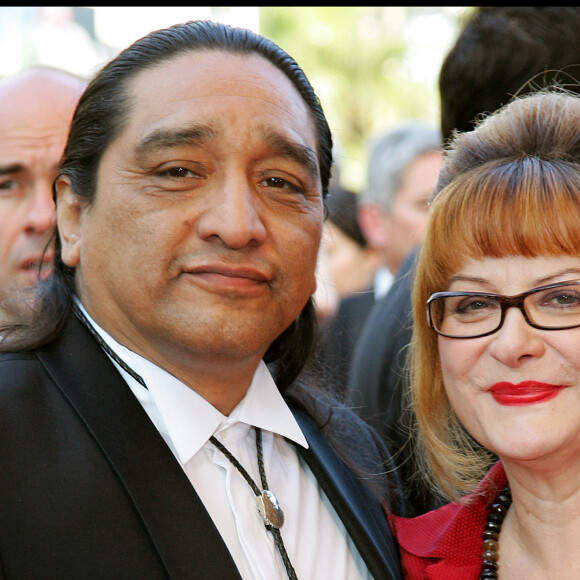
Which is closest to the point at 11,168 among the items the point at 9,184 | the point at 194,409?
the point at 9,184

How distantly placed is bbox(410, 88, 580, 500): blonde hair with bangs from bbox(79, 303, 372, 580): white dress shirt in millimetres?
455

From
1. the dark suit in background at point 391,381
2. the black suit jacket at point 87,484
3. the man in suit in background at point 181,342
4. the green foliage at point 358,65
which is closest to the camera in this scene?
the black suit jacket at point 87,484

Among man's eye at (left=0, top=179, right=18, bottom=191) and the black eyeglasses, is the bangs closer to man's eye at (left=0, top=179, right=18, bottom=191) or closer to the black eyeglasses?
the black eyeglasses

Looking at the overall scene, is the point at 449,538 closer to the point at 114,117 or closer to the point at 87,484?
the point at 87,484

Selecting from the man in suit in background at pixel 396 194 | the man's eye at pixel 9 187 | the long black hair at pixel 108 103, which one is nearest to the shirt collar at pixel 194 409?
the long black hair at pixel 108 103

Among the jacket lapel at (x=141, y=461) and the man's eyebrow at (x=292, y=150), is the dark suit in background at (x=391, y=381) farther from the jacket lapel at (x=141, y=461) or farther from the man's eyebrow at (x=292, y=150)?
the jacket lapel at (x=141, y=461)

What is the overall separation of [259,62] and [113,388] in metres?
1.06

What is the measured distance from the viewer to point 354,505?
2.71 m

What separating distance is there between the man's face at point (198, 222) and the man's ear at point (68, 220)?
18 mm

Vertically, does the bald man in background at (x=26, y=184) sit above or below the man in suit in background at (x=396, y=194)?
above

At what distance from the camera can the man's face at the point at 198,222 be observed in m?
2.44

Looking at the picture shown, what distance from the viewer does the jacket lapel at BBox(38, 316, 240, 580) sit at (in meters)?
2.15

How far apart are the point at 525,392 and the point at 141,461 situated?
1.01m

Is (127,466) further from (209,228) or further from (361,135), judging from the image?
(361,135)
